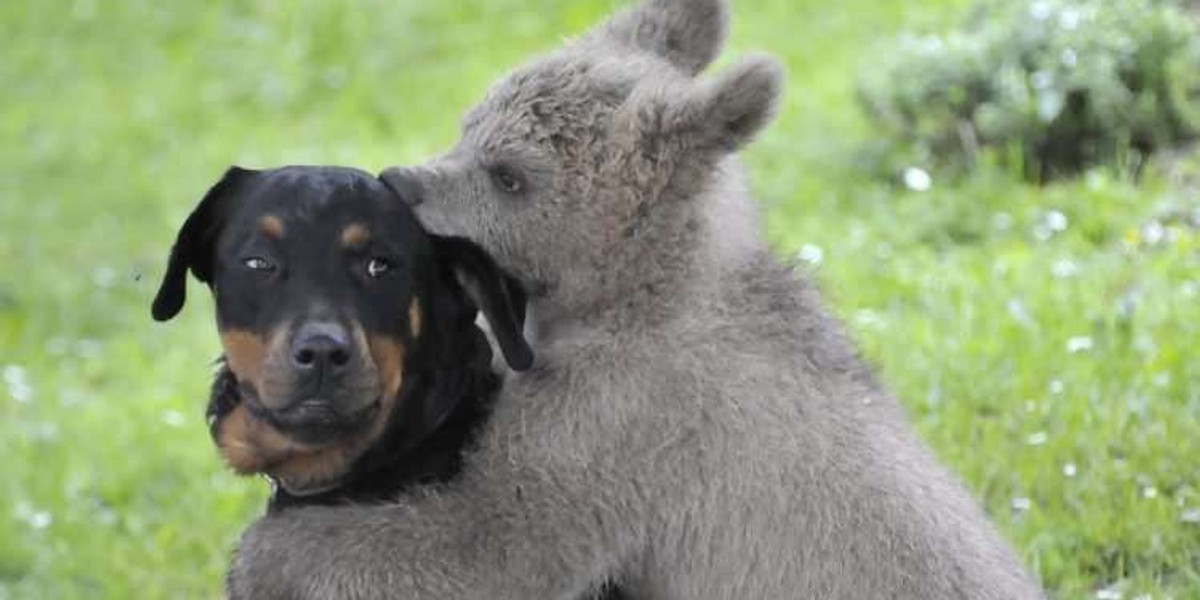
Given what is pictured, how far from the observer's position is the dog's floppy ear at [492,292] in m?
5.09

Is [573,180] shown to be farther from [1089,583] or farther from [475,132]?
[1089,583]

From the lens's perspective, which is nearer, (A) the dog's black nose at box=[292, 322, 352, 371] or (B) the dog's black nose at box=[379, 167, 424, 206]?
(A) the dog's black nose at box=[292, 322, 352, 371]

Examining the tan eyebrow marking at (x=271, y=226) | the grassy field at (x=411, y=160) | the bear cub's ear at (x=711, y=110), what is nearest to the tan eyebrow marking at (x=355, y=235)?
the tan eyebrow marking at (x=271, y=226)

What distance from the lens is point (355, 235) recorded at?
16.4 feet

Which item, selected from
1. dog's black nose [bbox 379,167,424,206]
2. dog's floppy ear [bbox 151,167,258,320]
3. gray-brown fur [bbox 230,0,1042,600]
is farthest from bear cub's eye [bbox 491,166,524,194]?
dog's floppy ear [bbox 151,167,258,320]

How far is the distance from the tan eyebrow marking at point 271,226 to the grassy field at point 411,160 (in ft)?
5.23

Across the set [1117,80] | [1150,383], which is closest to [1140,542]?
[1150,383]

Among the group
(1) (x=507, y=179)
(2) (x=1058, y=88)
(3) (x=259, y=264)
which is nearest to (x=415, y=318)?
(3) (x=259, y=264)

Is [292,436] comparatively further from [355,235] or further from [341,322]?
[355,235]

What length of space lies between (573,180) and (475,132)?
0.41 metres

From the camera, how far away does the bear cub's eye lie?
217 inches

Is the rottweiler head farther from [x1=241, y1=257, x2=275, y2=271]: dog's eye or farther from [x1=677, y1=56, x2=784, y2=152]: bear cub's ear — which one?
[x1=677, y1=56, x2=784, y2=152]: bear cub's ear

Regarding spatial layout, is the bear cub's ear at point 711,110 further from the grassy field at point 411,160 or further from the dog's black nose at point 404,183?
the grassy field at point 411,160

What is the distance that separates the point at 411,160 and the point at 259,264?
7577 mm
